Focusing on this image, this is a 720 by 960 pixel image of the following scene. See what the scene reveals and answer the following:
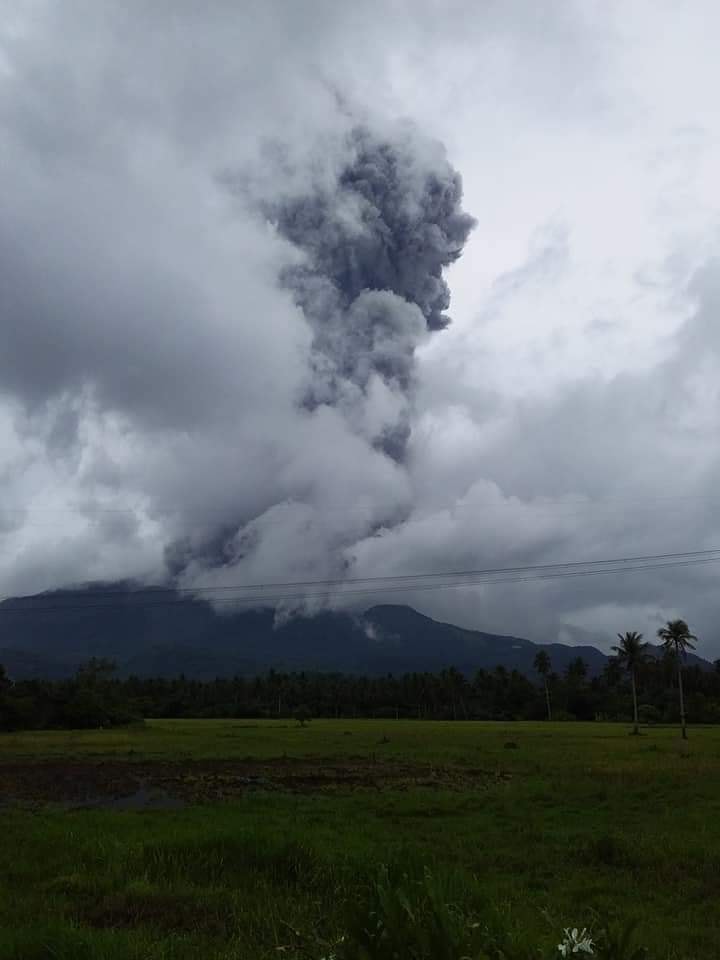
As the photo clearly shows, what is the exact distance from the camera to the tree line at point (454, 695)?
12500cm

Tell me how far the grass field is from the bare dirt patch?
201 mm

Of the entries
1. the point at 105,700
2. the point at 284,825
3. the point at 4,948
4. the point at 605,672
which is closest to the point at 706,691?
the point at 605,672

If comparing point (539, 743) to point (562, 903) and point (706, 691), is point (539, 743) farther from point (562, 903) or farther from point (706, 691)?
point (706, 691)

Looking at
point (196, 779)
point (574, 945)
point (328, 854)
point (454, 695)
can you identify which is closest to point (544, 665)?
point (454, 695)

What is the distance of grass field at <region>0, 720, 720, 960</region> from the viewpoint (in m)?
9.06

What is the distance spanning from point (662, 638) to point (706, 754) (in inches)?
1821

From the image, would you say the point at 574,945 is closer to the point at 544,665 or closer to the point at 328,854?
the point at 328,854

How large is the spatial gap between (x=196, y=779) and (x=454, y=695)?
404 ft

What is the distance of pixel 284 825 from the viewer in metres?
18.0

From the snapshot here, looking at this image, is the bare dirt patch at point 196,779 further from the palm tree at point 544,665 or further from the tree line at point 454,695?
the palm tree at point 544,665

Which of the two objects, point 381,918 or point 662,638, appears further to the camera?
point 662,638

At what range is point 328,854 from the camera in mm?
12938

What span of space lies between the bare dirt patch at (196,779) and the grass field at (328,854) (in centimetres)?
20

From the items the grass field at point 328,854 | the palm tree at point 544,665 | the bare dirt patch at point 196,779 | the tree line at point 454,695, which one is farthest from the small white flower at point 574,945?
the palm tree at point 544,665
